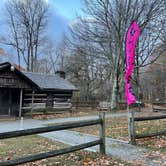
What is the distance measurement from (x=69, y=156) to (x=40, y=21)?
141 ft

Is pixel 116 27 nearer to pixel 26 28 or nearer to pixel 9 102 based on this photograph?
pixel 9 102

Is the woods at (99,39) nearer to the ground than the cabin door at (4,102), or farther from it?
farther from it

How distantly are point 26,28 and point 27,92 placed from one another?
81.2 feet

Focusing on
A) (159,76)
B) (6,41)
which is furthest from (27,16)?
(159,76)

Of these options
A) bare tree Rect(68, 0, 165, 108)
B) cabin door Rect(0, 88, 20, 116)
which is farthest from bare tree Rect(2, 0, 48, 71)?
cabin door Rect(0, 88, 20, 116)

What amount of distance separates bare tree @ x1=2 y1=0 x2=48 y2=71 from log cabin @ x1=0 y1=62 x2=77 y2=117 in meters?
18.2

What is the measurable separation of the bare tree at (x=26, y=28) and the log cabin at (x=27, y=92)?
18.2 meters

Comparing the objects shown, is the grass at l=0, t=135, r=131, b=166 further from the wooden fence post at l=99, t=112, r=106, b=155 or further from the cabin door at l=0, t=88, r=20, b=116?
the cabin door at l=0, t=88, r=20, b=116

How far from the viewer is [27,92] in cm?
2416

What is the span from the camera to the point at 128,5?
91.2 feet

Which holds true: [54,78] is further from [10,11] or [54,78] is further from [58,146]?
[10,11]

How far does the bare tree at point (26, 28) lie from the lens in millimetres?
45594

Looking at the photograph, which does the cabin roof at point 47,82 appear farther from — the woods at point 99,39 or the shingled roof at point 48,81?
the woods at point 99,39

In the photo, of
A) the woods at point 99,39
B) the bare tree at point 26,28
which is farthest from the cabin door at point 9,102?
the bare tree at point 26,28
